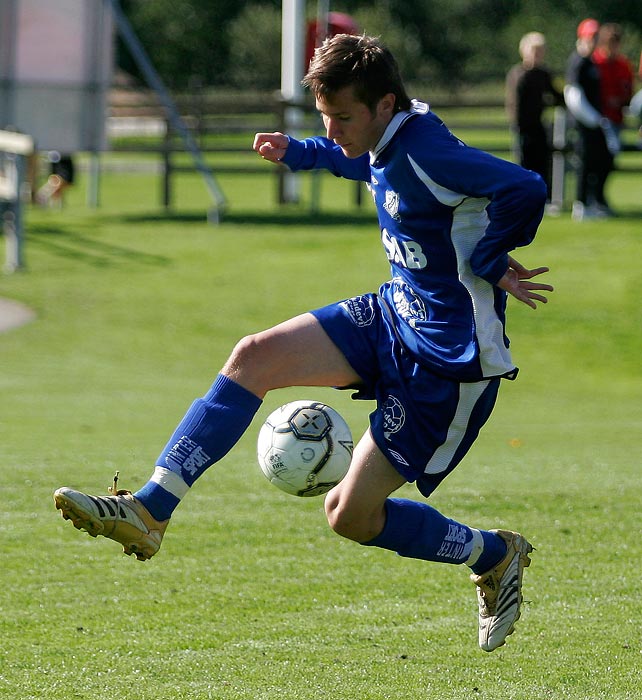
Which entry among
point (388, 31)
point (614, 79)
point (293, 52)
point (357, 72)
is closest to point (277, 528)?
point (357, 72)

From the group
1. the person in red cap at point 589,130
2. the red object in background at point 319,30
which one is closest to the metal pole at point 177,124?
the red object in background at point 319,30

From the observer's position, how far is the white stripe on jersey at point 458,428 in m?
4.71

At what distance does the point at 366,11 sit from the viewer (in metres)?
57.6

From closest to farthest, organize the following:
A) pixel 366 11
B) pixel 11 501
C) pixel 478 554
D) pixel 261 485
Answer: pixel 478 554 < pixel 11 501 < pixel 261 485 < pixel 366 11

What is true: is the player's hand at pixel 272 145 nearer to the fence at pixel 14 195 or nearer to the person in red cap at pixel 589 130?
the fence at pixel 14 195

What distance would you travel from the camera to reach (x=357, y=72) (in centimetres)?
459

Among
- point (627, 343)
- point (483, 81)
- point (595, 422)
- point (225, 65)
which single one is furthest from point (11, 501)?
point (225, 65)

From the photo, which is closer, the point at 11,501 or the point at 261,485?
the point at 11,501

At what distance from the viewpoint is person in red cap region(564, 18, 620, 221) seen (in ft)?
56.2

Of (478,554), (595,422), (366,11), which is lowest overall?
(595,422)

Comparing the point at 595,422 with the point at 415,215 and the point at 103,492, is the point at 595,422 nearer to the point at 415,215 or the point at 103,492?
the point at 103,492

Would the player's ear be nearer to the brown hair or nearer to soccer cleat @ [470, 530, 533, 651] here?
the brown hair

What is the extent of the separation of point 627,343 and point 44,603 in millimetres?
9361

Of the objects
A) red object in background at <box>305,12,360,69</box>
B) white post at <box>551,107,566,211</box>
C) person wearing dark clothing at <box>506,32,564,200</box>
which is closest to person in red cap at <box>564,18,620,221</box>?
person wearing dark clothing at <box>506,32,564,200</box>
